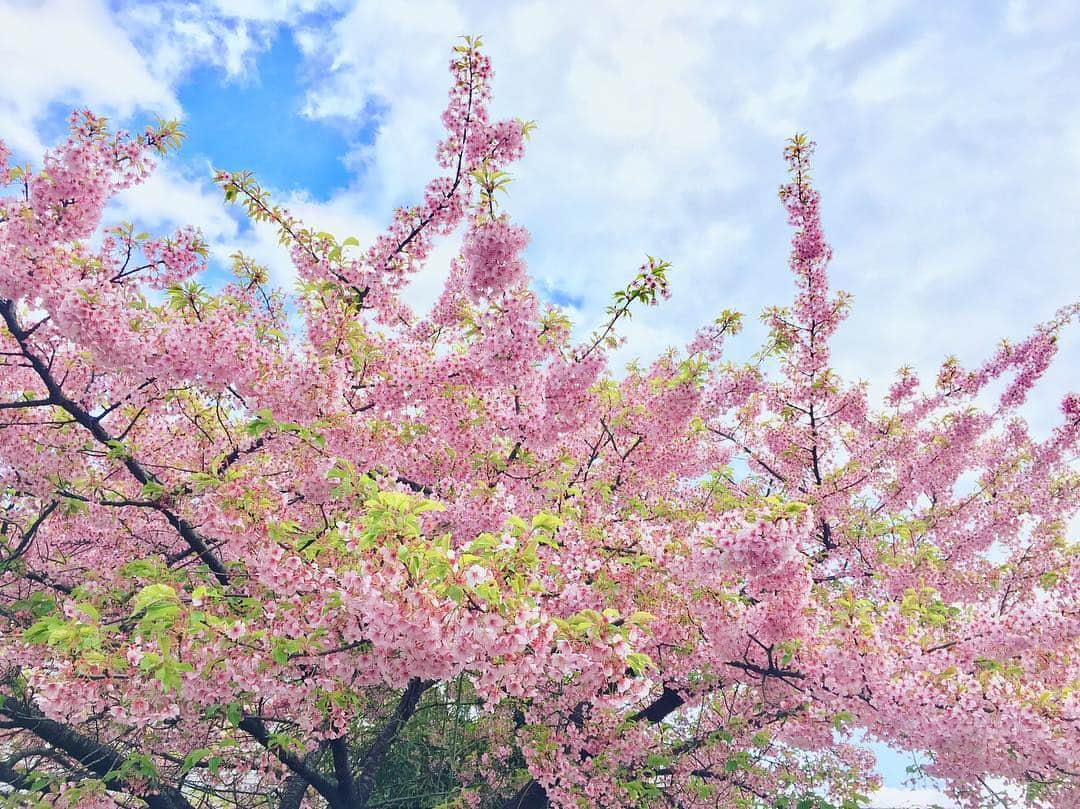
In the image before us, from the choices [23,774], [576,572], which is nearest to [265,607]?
[576,572]

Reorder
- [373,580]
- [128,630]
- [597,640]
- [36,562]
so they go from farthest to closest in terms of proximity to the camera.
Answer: [36,562], [128,630], [597,640], [373,580]

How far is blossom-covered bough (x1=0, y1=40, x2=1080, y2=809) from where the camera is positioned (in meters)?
4.34

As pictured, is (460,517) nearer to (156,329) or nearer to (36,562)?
(156,329)

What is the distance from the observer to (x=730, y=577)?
5.58 meters

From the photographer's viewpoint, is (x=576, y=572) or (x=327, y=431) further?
(x=327, y=431)

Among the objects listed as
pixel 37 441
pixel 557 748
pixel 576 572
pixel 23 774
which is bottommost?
pixel 23 774

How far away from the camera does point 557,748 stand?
714cm

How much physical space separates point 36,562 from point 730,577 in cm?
860

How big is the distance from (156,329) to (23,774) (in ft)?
20.8

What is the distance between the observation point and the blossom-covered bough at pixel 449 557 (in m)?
4.34

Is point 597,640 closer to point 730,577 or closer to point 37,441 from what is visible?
point 730,577

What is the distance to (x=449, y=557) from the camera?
3.48 metres

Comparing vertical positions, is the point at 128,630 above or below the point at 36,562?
below

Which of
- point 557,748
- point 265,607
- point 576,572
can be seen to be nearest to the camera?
point 265,607
